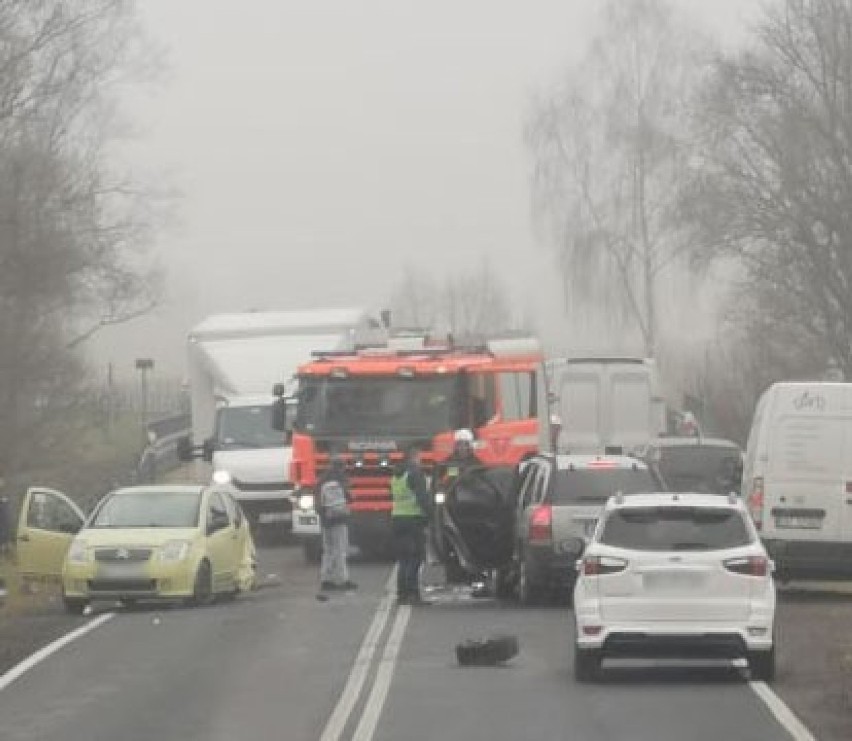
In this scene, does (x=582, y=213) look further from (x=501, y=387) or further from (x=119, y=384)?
(x=501, y=387)

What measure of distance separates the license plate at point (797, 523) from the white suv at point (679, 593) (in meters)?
7.00

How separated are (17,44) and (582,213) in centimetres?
3004

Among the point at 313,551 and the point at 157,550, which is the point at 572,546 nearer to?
the point at 157,550

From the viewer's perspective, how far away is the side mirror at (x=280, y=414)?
1110 inches

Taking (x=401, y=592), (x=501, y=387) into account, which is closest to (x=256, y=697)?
(x=401, y=592)

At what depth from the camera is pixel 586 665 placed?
50.3ft

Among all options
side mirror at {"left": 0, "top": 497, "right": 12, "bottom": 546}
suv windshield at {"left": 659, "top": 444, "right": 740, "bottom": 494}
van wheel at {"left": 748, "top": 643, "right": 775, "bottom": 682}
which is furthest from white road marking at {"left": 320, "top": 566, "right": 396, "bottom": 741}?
suv windshield at {"left": 659, "top": 444, "right": 740, "bottom": 494}

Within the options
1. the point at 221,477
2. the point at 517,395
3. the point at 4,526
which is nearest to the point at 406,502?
the point at 4,526

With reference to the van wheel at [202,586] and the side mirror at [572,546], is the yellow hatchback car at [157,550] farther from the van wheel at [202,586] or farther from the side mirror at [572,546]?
the side mirror at [572,546]

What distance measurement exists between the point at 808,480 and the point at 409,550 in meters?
4.71

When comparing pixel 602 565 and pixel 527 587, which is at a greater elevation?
pixel 602 565

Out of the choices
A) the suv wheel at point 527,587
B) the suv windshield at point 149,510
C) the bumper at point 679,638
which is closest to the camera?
the bumper at point 679,638

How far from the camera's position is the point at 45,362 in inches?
1640

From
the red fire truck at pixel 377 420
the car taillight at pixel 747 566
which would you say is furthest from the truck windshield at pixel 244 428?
the car taillight at pixel 747 566
